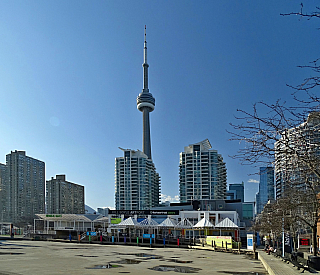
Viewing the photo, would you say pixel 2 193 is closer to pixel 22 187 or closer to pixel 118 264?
pixel 22 187

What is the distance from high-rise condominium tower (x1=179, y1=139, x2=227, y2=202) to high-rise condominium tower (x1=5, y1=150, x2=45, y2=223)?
7021 centimetres

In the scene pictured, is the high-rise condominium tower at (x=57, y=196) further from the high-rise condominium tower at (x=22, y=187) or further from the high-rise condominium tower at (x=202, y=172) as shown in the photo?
the high-rise condominium tower at (x=202, y=172)

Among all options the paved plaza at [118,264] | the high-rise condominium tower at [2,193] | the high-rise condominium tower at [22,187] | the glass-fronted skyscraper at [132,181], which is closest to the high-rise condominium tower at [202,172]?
the glass-fronted skyscraper at [132,181]

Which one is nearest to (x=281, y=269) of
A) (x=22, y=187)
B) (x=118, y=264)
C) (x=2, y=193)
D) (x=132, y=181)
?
(x=118, y=264)

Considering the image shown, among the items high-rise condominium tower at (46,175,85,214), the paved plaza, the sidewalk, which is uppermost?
the sidewalk

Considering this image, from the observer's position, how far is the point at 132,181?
18188cm

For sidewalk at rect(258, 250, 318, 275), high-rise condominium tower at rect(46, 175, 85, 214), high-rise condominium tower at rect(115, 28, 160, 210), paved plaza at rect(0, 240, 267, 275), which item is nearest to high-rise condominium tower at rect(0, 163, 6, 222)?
high-rise condominium tower at rect(46, 175, 85, 214)

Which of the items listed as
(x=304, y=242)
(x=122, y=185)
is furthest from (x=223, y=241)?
(x=122, y=185)

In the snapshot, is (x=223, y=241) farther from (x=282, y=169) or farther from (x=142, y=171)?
(x=142, y=171)

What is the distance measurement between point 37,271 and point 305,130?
55.9 ft

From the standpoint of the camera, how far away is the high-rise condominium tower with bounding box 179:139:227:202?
16975 centimetres

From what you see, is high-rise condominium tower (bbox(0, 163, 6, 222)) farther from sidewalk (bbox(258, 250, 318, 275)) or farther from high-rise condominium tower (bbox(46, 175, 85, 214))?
sidewalk (bbox(258, 250, 318, 275))

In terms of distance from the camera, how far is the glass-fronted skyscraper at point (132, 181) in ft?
597

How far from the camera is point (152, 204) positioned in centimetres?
19350
